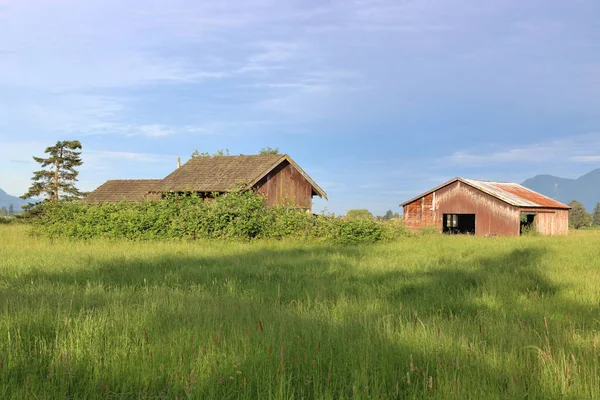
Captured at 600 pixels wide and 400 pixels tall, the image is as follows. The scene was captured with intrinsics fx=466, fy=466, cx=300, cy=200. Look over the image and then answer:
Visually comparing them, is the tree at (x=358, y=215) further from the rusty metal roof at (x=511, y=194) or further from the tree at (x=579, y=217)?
the tree at (x=579, y=217)

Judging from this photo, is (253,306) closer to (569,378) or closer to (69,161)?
(569,378)

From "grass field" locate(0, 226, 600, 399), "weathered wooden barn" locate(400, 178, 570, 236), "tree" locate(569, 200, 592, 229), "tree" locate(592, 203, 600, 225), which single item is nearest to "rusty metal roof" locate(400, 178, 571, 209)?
"weathered wooden barn" locate(400, 178, 570, 236)

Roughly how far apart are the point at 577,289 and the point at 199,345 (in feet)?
25.8

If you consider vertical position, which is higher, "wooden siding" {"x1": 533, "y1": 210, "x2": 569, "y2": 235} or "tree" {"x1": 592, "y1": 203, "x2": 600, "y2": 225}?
"tree" {"x1": 592, "y1": 203, "x2": 600, "y2": 225}

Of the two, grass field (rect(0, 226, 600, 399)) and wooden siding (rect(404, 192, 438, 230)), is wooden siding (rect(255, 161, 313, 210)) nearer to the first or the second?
wooden siding (rect(404, 192, 438, 230))

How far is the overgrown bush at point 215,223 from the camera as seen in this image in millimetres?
22609

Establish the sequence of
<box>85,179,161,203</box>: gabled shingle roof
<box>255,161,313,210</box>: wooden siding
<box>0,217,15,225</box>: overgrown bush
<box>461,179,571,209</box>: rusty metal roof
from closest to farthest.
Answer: <box>255,161,313,210</box>: wooden siding, <box>461,179,571,209</box>: rusty metal roof, <box>85,179,161,203</box>: gabled shingle roof, <box>0,217,15,225</box>: overgrown bush

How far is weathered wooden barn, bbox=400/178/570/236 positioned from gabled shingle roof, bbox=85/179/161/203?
26.3 metres

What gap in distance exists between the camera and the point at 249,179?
29.6 m

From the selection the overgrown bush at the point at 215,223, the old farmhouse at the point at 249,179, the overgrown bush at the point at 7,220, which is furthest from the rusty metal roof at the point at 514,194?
the overgrown bush at the point at 7,220

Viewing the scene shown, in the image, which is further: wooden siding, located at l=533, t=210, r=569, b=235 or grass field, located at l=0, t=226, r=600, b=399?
wooden siding, located at l=533, t=210, r=569, b=235

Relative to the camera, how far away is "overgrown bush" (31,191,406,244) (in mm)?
22609

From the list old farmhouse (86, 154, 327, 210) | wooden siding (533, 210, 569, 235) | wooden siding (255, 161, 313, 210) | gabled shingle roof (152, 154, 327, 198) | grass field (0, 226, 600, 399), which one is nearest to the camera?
grass field (0, 226, 600, 399)

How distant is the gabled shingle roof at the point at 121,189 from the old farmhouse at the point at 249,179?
14552 mm
